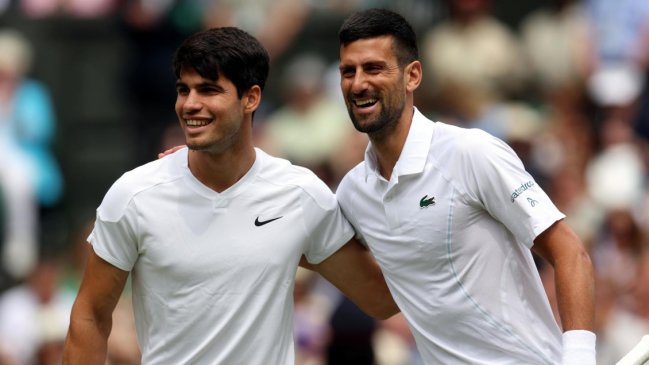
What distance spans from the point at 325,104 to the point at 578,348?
284 inches

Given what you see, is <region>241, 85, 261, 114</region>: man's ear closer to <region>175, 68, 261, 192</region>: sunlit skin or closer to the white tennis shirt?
<region>175, 68, 261, 192</region>: sunlit skin

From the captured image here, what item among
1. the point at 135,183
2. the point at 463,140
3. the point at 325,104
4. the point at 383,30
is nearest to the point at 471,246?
the point at 463,140

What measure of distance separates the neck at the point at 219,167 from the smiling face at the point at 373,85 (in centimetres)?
48

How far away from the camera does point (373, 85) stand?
644cm

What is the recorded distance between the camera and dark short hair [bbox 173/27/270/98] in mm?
6344

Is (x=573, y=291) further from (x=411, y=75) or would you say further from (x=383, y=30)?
(x=383, y=30)

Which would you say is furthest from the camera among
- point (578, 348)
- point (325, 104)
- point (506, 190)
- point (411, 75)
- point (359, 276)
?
point (325, 104)

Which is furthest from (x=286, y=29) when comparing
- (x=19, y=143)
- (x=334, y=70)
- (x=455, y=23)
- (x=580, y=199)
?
(x=580, y=199)

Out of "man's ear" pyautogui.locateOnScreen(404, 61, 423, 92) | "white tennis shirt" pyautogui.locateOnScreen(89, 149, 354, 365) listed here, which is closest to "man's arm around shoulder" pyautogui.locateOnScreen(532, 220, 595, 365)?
"man's ear" pyautogui.locateOnScreen(404, 61, 423, 92)

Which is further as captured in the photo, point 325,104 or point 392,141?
point 325,104

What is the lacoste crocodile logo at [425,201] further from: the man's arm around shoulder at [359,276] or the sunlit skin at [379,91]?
the man's arm around shoulder at [359,276]

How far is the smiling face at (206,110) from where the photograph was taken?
634cm

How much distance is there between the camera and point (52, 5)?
13766 mm

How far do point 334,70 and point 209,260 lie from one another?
7.01 m
